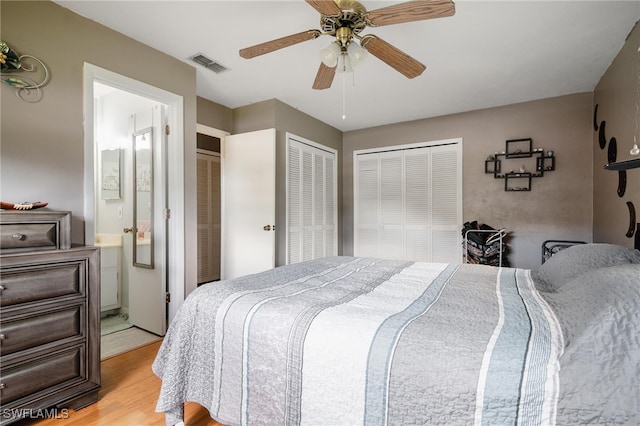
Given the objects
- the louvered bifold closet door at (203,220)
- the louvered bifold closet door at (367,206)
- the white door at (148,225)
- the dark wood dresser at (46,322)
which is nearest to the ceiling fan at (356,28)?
the white door at (148,225)

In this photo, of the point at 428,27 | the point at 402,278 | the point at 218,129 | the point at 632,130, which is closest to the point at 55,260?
the point at 402,278

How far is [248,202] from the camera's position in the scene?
3625 mm

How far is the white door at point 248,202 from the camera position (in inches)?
136

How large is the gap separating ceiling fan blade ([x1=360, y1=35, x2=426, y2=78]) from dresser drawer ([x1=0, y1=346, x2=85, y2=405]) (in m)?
2.48

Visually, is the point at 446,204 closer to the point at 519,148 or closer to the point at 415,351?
the point at 519,148

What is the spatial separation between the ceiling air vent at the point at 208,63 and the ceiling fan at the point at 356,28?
3.16ft

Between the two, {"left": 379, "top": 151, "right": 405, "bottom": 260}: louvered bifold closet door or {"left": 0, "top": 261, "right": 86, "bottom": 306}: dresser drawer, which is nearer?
{"left": 0, "top": 261, "right": 86, "bottom": 306}: dresser drawer

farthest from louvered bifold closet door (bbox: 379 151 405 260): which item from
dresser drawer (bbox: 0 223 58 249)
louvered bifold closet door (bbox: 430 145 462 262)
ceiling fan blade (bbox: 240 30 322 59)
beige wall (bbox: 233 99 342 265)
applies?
dresser drawer (bbox: 0 223 58 249)

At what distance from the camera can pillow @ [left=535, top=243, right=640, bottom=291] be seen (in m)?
1.46

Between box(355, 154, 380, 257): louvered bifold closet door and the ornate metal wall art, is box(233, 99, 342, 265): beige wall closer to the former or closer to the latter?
box(355, 154, 380, 257): louvered bifold closet door

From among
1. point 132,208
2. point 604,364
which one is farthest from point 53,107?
point 604,364

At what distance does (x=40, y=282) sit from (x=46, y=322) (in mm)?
220

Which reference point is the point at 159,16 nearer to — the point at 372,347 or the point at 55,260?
the point at 55,260

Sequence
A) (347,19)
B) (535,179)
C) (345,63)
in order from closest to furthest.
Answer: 1. (347,19)
2. (345,63)
3. (535,179)
